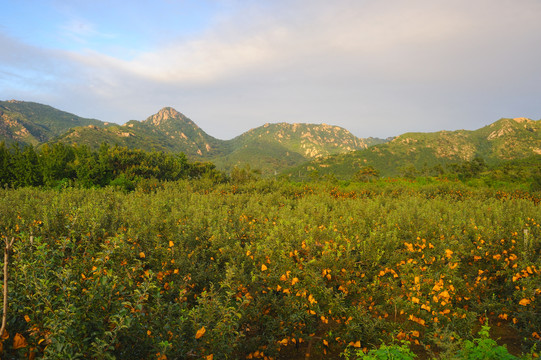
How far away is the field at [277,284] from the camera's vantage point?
8.32ft

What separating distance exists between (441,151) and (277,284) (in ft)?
620

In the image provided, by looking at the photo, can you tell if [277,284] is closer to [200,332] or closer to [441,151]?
[200,332]

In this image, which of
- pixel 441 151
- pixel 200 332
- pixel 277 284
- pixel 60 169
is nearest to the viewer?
pixel 200 332

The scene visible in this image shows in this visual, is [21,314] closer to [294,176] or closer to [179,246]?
[179,246]

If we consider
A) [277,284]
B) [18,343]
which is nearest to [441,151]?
[277,284]

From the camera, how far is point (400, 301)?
168 inches

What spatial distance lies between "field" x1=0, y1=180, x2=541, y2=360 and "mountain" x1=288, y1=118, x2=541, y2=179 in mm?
134372

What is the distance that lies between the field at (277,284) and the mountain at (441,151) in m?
134

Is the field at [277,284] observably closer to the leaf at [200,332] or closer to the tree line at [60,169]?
the leaf at [200,332]

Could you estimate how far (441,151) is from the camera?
16175 cm

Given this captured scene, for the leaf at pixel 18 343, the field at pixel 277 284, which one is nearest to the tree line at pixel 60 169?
the field at pixel 277 284

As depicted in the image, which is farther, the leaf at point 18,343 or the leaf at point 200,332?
the leaf at point 200,332

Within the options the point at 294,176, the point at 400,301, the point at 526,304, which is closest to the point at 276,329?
the point at 400,301

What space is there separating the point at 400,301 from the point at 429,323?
1.82 ft
